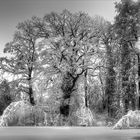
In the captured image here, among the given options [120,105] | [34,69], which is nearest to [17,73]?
[34,69]

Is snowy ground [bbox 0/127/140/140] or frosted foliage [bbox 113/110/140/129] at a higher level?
frosted foliage [bbox 113/110/140/129]

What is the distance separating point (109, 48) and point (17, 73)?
909 centimetres

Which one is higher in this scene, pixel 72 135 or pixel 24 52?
Result: pixel 24 52

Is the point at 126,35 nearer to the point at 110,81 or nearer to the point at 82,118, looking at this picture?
the point at 110,81

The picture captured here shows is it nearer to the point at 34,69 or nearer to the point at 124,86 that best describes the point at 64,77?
the point at 34,69

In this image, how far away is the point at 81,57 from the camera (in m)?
27.0

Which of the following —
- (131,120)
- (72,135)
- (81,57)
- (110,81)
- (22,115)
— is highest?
(81,57)

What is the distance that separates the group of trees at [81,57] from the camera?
22297mm

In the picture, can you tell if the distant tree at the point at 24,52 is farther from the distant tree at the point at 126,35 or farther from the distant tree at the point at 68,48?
the distant tree at the point at 126,35

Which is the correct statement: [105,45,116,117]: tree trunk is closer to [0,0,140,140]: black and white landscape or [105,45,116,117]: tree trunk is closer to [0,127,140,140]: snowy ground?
[0,0,140,140]: black and white landscape

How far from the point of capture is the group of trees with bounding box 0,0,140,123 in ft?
73.2

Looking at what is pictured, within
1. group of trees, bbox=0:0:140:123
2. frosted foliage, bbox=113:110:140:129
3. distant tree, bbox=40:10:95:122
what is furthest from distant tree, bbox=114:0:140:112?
distant tree, bbox=40:10:95:122

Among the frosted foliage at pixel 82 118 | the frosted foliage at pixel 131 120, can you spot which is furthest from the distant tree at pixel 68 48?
the frosted foliage at pixel 131 120

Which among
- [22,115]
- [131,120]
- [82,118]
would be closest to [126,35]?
[131,120]
